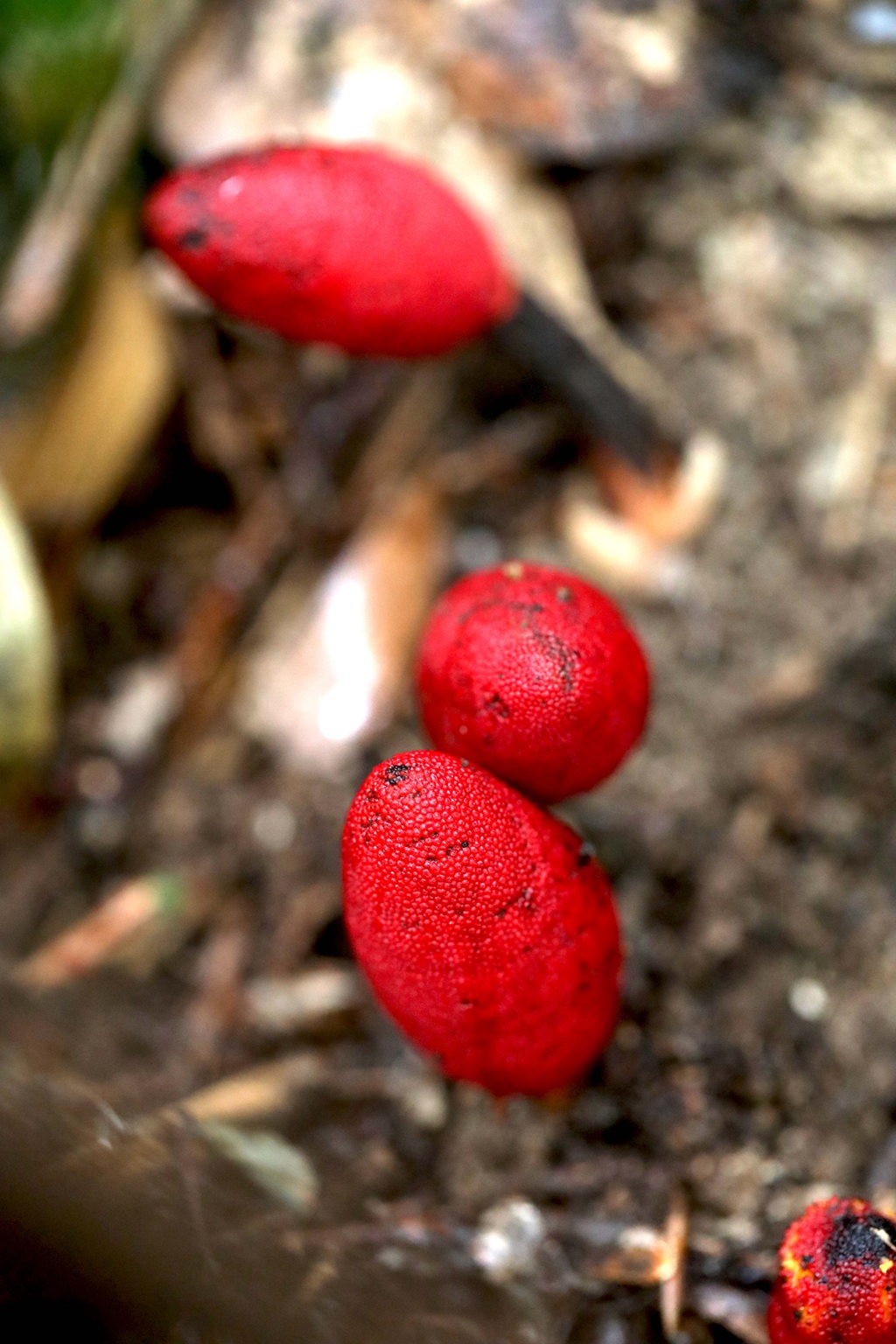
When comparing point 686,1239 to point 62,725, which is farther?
point 62,725

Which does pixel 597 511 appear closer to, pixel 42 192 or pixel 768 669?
pixel 768 669

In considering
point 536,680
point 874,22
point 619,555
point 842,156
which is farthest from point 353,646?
point 874,22

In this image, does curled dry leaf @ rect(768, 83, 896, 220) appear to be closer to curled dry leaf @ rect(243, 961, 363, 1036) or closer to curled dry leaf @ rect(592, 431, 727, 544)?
curled dry leaf @ rect(592, 431, 727, 544)

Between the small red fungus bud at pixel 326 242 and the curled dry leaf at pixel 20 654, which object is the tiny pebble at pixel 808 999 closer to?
the small red fungus bud at pixel 326 242

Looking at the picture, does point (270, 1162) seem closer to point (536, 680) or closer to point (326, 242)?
point (536, 680)

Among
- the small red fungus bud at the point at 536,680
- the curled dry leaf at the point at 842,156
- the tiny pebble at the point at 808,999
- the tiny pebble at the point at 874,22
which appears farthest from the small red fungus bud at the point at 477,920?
the tiny pebble at the point at 874,22

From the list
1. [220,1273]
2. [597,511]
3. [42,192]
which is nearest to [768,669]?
[597,511]

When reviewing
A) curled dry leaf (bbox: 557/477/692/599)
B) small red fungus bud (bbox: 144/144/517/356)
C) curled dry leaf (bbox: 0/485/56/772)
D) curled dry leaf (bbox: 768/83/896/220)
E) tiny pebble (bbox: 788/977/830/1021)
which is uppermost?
small red fungus bud (bbox: 144/144/517/356)

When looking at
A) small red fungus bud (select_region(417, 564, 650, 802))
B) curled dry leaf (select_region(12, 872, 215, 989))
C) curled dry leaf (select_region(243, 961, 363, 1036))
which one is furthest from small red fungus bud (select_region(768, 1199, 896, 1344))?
curled dry leaf (select_region(12, 872, 215, 989))
